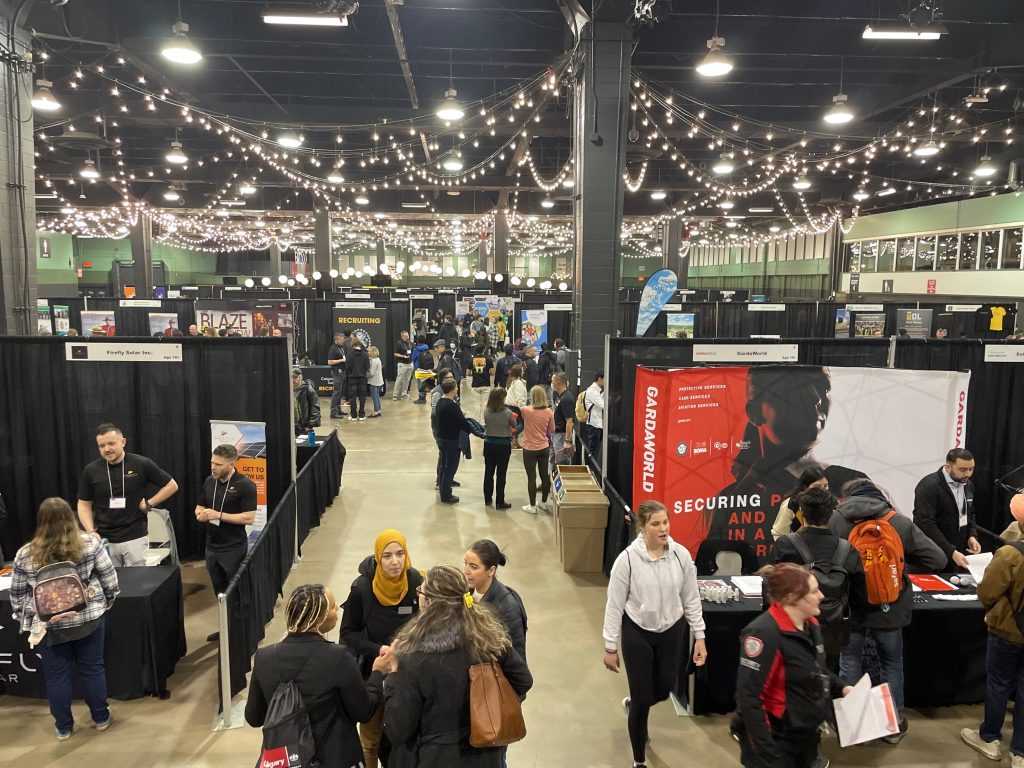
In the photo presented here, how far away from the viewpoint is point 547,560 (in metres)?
6.88

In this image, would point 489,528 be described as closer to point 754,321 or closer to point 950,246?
point 754,321

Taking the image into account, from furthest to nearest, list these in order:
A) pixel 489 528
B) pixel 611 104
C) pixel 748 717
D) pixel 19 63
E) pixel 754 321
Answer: pixel 754 321 < pixel 611 104 < pixel 19 63 < pixel 489 528 < pixel 748 717

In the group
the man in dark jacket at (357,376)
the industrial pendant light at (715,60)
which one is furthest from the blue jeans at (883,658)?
the man in dark jacket at (357,376)

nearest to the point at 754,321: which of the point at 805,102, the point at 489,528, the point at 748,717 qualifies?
the point at 805,102

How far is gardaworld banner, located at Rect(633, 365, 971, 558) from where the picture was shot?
552 centimetres

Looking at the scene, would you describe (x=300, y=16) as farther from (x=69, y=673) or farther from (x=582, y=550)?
(x=69, y=673)

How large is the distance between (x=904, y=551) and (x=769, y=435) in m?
1.65

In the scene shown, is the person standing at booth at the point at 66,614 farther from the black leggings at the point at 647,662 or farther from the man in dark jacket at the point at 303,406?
the man in dark jacket at the point at 303,406

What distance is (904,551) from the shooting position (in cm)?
414

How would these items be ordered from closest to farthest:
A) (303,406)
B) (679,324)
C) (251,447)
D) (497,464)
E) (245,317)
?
1. (251,447)
2. (497,464)
3. (303,406)
4. (679,324)
5. (245,317)

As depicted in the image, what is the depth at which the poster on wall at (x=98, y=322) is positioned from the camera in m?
16.4

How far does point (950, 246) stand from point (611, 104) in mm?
16397

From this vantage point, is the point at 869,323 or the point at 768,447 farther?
the point at 869,323

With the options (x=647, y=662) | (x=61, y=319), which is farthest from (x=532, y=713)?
(x=61, y=319)
